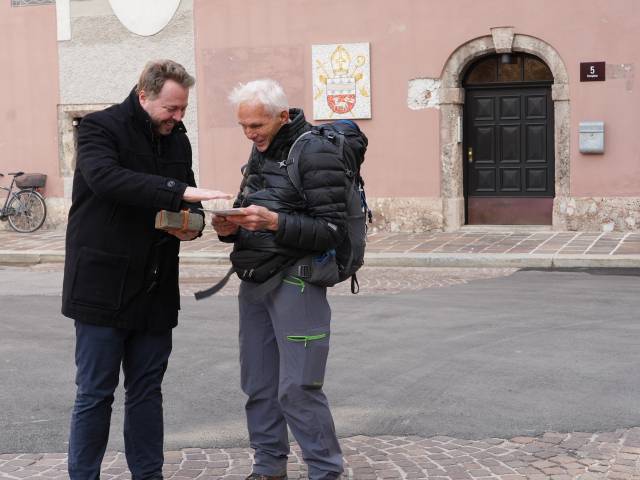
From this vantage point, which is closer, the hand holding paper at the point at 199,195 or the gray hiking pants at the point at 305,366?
the hand holding paper at the point at 199,195

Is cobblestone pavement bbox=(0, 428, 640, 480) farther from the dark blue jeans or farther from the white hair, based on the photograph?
the white hair

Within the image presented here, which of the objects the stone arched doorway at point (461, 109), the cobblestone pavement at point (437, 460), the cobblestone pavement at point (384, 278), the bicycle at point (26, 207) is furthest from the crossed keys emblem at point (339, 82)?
the cobblestone pavement at point (437, 460)

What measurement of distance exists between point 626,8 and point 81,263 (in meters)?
12.8

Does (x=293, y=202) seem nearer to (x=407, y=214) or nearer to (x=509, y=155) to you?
(x=407, y=214)

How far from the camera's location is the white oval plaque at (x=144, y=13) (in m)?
17.6

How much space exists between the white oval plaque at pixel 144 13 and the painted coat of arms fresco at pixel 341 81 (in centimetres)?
273

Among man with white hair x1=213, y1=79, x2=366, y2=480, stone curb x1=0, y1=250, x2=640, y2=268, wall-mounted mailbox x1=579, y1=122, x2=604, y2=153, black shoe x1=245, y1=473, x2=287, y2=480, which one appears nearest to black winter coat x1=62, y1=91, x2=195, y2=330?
man with white hair x1=213, y1=79, x2=366, y2=480

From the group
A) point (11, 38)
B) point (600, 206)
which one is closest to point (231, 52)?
point (11, 38)

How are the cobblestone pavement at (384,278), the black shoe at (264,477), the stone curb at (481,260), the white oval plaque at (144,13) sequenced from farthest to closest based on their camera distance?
the white oval plaque at (144,13) → the stone curb at (481,260) → the cobblestone pavement at (384,278) → the black shoe at (264,477)

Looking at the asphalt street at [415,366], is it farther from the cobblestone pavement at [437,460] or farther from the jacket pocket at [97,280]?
the jacket pocket at [97,280]

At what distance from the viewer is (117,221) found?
4.07 meters

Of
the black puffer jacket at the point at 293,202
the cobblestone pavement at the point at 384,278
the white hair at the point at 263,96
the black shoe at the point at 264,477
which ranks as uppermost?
the white hair at the point at 263,96

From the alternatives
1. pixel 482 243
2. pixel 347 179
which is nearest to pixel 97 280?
pixel 347 179

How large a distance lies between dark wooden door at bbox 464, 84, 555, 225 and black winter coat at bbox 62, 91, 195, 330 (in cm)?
1258
